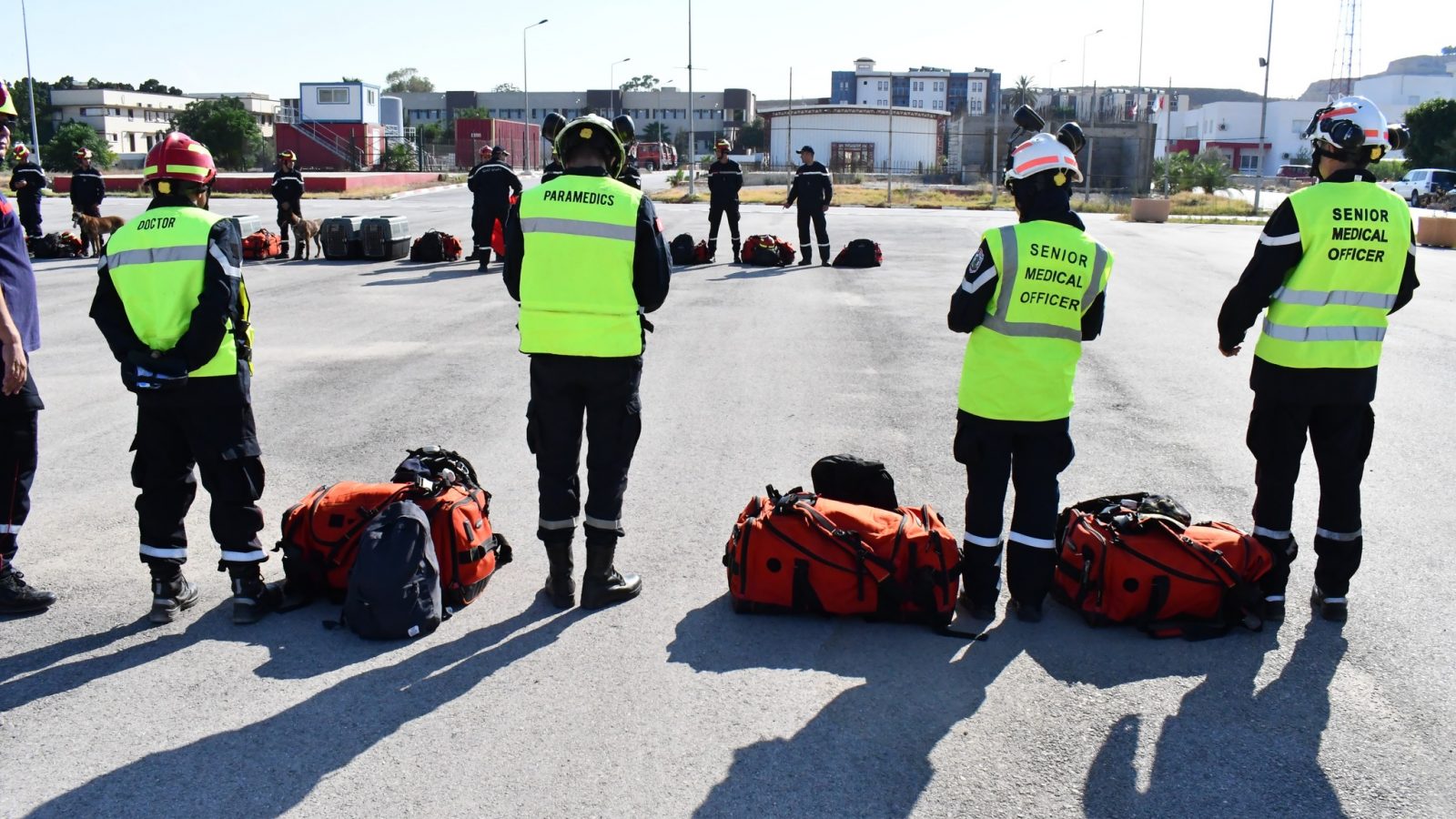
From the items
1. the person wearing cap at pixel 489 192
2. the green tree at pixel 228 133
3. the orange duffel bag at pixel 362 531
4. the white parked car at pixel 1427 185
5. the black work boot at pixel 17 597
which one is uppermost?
the green tree at pixel 228 133

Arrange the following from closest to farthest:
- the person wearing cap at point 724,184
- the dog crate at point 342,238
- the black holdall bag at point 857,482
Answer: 1. the black holdall bag at point 857,482
2. the person wearing cap at point 724,184
3. the dog crate at point 342,238

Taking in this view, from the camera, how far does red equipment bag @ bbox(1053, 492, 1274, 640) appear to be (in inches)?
185

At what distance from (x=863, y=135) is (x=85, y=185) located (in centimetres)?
7440

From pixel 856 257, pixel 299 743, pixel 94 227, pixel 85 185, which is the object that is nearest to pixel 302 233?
pixel 94 227

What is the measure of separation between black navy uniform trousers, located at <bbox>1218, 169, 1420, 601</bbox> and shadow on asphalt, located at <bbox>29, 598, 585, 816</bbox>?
3.24m

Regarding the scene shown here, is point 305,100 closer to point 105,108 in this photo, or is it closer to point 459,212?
point 105,108

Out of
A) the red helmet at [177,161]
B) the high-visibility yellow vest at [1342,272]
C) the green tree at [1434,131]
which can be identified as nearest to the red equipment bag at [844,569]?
the high-visibility yellow vest at [1342,272]

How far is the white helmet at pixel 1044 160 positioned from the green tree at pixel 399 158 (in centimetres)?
7189

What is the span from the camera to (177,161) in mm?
4637

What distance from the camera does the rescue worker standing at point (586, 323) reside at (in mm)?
4781

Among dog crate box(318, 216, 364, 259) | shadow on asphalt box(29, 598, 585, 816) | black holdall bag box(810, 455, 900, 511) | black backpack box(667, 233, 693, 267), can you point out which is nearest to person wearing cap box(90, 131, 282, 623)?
shadow on asphalt box(29, 598, 585, 816)

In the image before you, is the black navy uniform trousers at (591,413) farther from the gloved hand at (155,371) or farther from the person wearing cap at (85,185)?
the person wearing cap at (85,185)

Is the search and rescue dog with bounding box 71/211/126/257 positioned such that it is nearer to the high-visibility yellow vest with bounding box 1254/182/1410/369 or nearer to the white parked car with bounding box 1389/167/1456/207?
the high-visibility yellow vest with bounding box 1254/182/1410/369

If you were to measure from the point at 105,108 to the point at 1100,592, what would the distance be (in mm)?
118220
